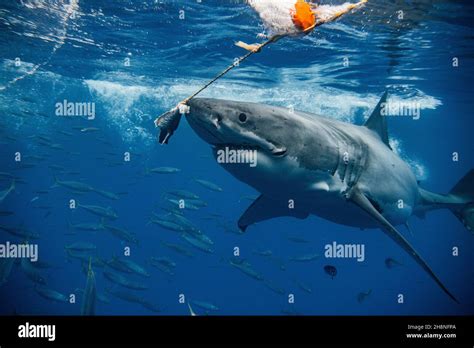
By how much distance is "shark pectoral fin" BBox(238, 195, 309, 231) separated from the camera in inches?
234

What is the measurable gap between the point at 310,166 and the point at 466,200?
5308mm

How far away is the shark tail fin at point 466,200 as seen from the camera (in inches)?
298

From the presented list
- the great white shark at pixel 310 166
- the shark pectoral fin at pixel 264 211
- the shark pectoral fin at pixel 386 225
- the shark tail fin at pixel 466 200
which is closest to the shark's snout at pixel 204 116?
the great white shark at pixel 310 166

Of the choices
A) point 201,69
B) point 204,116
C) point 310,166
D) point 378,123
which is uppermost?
point 201,69

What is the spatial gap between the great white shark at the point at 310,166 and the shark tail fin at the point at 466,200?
1833 millimetres

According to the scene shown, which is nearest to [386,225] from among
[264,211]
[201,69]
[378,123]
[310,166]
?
Answer: [310,166]

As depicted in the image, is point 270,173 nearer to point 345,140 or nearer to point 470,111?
point 345,140

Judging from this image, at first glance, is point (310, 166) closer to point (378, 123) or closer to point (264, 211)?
point (264, 211)

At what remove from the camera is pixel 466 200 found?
298 inches

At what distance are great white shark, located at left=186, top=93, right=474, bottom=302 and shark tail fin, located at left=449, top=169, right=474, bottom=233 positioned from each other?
6.01ft

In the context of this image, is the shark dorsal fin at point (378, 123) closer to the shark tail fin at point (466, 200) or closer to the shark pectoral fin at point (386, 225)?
the shark tail fin at point (466, 200)

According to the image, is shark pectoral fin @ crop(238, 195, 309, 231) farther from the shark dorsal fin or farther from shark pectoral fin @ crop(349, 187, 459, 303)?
the shark dorsal fin
